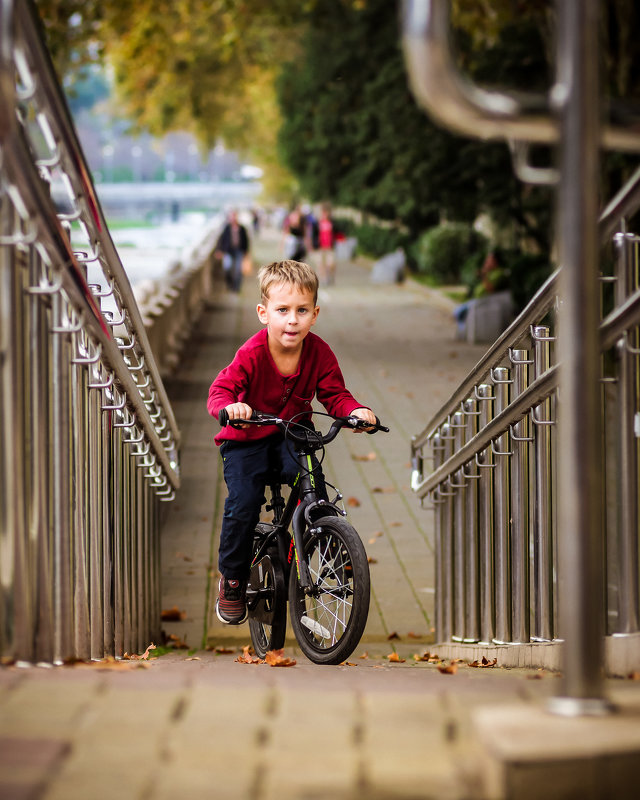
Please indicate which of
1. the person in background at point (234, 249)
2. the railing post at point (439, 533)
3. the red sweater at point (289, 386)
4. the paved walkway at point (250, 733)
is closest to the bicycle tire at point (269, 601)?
the red sweater at point (289, 386)

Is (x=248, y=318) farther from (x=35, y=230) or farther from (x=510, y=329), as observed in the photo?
(x=35, y=230)

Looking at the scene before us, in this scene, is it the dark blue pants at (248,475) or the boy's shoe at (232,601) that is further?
the boy's shoe at (232,601)

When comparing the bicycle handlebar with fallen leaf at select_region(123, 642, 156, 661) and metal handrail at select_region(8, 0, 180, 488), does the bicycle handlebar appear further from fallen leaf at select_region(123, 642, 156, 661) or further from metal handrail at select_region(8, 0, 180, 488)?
fallen leaf at select_region(123, 642, 156, 661)

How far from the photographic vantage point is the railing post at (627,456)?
3.86 meters

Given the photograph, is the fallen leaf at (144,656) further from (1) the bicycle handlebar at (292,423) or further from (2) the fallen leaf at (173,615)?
(1) the bicycle handlebar at (292,423)

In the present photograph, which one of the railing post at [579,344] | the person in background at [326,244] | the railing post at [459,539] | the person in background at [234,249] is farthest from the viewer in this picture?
Answer: the person in background at [326,244]

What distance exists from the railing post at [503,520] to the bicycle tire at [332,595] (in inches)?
37.3

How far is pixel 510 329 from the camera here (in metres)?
5.21

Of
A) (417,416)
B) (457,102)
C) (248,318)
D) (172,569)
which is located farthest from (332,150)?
(457,102)

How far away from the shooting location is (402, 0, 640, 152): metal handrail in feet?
8.12

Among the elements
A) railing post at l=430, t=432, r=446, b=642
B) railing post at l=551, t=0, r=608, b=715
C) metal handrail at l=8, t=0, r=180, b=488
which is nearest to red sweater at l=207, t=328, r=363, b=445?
metal handrail at l=8, t=0, r=180, b=488

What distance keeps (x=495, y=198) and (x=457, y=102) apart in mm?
21503

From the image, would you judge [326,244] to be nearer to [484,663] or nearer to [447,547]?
[447,547]

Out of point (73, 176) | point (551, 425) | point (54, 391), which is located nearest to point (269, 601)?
point (551, 425)
